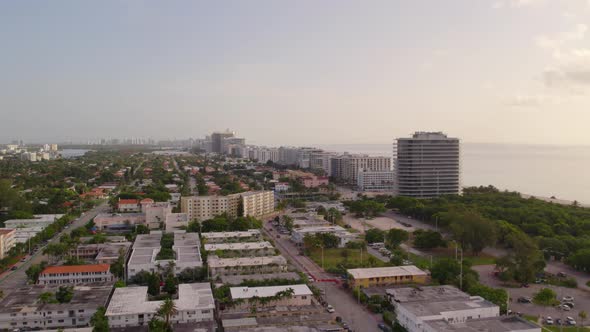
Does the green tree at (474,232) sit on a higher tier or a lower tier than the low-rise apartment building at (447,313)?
higher

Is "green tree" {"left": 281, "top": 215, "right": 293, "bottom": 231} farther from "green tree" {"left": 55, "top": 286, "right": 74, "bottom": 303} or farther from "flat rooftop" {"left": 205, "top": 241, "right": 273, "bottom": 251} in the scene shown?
"green tree" {"left": 55, "top": 286, "right": 74, "bottom": 303}

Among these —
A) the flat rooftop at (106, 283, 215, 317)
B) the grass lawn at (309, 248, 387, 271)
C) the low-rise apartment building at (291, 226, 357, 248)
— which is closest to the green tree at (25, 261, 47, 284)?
the flat rooftop at (106, 283, 215, 317)

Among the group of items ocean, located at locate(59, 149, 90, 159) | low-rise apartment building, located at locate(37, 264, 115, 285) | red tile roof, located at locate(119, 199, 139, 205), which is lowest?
low-rise apartment building, located at locate(37, 264, 115, 285)

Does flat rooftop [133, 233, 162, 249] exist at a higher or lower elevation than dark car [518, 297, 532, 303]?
higher

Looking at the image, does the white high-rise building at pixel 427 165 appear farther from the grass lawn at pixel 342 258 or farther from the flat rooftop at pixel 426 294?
the flat rooftop at pixel 426 294

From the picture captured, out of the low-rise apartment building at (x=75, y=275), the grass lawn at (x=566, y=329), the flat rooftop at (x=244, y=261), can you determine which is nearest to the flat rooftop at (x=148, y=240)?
the low-rise apartment building at (x=75, y=275)

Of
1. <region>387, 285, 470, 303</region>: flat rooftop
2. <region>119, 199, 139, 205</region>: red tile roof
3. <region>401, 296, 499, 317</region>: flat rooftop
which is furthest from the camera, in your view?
<region>119, 199, 139, 205</region>: red tile roof
